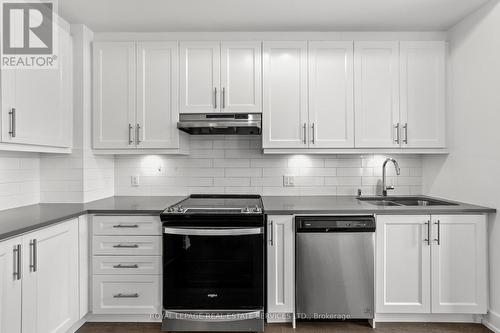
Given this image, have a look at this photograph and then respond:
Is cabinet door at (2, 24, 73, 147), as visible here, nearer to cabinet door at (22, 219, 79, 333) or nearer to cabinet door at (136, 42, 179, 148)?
cabinet door at (136, 42, 179, 148)

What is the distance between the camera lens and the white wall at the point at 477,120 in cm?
236

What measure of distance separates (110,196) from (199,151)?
1.00m

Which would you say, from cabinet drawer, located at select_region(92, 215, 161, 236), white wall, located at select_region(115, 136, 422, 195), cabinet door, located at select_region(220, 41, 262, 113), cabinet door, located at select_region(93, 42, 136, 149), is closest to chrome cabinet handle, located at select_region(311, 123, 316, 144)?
white wall, located at select_region(115, 136, 422, 195)

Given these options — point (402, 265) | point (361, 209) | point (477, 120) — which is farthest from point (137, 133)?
point (477, 120)

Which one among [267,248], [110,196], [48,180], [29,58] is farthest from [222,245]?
[29,58]

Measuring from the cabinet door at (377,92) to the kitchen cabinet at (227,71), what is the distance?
91 cm

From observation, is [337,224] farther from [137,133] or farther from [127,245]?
[137,133]

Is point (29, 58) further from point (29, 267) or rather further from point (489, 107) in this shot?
point (489, 107)

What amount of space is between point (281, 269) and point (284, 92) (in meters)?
1.51

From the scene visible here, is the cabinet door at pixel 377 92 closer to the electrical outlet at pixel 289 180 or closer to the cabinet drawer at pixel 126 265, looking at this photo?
the electrical outlet at pixel 289 180

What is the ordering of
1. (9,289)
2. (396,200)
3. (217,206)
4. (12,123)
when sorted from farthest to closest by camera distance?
1. (396,200)
2. (217,206)
3. (12,123)
4. (9,289)

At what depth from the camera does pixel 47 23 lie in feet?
7.85

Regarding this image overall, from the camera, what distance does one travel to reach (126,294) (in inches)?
96.3
